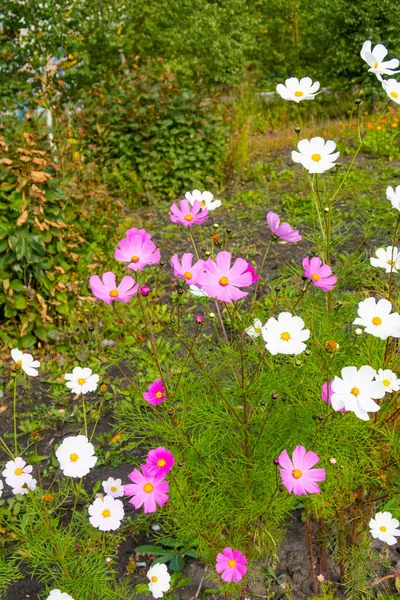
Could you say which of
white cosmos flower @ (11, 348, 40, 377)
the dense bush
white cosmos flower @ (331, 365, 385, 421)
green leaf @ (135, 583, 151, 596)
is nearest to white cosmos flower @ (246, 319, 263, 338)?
white cosmos flower @ (331, 365, 385, 421)

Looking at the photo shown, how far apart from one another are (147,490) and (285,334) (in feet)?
1.75

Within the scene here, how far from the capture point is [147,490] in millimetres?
1399

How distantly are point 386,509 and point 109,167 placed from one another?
180 inches

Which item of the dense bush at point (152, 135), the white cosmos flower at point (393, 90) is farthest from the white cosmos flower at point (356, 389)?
the dense bush at point (152, 135)

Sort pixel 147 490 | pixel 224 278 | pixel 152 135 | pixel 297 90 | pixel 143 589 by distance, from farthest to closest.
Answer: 1. pixel 152 135
2. pixel 143 589
3. pixel 297 90
4. pixel 147 490
5. pixel 224 278

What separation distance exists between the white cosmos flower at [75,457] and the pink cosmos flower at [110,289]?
0.38 metres

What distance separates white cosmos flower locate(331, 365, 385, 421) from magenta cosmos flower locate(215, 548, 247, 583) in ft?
1.82

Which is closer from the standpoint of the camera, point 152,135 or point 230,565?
point 230,565

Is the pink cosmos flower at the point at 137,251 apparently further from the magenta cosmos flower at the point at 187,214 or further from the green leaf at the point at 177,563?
the green leaf at the point at 177,563

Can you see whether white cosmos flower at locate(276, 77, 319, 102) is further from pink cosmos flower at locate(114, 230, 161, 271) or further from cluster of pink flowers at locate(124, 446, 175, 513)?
cluster of pink flowers at locate(124, 446, 175, 513)

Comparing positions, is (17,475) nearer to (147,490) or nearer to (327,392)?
(147,490)

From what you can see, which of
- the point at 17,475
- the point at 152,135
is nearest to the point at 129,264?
the point at 17,475

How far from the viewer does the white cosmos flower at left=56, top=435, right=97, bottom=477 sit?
1.38 m

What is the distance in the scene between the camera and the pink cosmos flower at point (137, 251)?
1.27 meters
